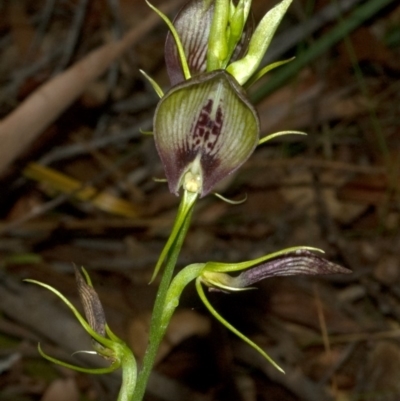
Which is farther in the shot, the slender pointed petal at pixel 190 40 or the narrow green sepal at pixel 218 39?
the slender pointed petal at pixel 190 40

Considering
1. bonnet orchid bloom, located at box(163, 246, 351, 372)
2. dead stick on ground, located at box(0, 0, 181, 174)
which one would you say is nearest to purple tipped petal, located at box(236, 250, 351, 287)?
bonnet orchid bloom, located at box(163, 246, 351, 372)

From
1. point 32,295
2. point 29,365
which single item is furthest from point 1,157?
point 29,365

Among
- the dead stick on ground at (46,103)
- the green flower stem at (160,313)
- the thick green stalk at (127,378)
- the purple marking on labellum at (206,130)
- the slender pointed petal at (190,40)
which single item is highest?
the slender pointed petal at (190,40)

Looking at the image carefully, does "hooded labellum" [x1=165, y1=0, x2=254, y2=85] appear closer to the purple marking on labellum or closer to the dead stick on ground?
the purple marking on labellum

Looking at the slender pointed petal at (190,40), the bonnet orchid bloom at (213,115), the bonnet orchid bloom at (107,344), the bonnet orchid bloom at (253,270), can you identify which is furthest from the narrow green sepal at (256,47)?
the bonnet orchid bloom at (107,344)

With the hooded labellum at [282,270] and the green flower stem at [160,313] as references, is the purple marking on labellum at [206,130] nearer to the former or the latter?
the green flower stem at [160,313]

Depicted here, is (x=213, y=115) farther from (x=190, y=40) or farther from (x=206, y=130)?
(x=190, y=40)

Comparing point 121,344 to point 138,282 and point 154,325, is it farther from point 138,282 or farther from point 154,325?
point 138,282
